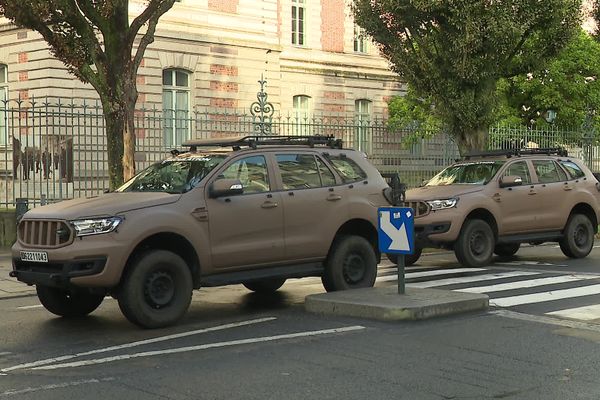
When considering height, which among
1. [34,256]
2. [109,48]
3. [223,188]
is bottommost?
[34,256]

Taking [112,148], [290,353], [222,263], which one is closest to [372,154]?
[112,148]

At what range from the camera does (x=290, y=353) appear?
282 inches

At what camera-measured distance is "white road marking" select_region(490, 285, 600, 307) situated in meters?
9.85

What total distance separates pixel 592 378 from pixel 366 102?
34760 millimetres

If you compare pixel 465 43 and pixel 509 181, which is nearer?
pixel 509 181

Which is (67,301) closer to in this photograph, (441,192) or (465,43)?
(441,192)

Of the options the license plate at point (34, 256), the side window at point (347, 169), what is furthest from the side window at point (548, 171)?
the license plate at point (34, 256)

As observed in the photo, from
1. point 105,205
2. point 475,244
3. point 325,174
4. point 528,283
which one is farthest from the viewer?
point 475,244

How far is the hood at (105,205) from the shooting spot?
8000mm

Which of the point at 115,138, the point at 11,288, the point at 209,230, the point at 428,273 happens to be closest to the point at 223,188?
the point at 209,230

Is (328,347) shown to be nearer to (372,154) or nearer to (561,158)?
(561,158)

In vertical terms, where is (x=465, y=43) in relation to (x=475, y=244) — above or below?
above

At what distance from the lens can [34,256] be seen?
321 inches

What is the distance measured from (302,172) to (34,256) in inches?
126
